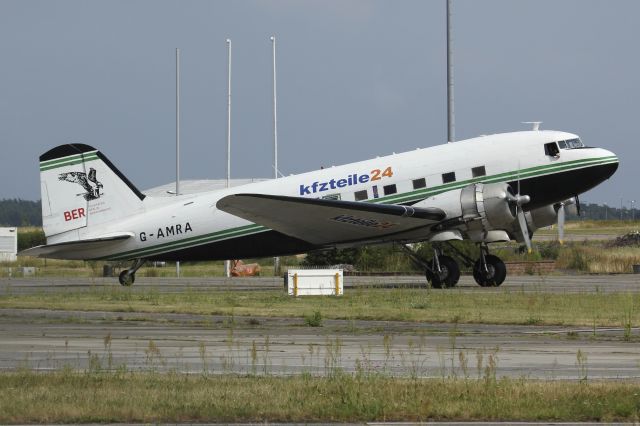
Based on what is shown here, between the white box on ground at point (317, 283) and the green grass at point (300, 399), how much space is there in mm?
19722

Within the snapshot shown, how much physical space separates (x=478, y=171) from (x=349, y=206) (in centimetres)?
440

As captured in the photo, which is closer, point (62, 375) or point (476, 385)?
point (476, 385)

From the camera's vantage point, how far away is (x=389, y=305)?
29172 mm

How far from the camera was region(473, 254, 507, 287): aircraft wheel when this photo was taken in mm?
36438

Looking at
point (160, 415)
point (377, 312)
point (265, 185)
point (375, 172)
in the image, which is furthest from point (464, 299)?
point (160, 415)

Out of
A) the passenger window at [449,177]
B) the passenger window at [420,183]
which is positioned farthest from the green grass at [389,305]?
the passenger window at [449,177]

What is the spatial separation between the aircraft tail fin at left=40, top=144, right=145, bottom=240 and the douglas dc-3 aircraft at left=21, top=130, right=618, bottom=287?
37mm

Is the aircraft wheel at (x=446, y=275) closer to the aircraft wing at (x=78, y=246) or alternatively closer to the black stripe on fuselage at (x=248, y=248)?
the black stripe on fuselage at (x=248, y=248)

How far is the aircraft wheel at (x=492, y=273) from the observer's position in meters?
36.4

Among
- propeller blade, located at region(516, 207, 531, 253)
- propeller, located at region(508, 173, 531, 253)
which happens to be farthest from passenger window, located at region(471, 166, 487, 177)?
propeller blade, located at region(516, 207, 531, 253)

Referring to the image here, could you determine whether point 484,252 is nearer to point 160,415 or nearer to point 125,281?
point 125,281

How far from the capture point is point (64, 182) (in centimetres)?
3956

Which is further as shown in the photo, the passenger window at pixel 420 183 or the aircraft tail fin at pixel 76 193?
the aircraft tail fin at pixel 76 193

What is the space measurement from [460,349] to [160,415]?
7876 mm
